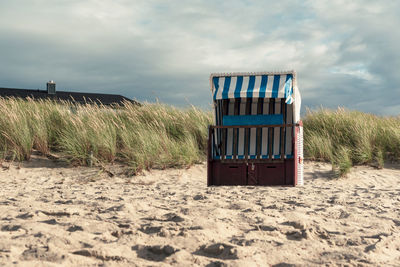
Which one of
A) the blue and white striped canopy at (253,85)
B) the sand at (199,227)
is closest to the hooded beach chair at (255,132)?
the blue and white striped canopy at (253,85)

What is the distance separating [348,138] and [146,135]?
5289mm

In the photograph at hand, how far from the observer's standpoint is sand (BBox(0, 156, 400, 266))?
3.07 metres

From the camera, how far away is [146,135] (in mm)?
9102

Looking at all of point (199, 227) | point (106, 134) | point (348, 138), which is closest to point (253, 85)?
point (106, 134)

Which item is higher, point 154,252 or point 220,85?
point 220,85

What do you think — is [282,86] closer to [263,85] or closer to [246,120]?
[263,85]

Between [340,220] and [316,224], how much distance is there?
48 centimetres

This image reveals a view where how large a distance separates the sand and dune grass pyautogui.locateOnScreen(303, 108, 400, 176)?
3131mm

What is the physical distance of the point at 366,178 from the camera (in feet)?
28.1

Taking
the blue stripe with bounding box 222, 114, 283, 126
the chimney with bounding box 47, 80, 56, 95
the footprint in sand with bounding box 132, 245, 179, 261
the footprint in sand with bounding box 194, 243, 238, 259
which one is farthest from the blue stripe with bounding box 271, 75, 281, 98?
the chimney with bounding box 47, 80, 56, 95

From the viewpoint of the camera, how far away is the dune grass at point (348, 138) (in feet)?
32.2

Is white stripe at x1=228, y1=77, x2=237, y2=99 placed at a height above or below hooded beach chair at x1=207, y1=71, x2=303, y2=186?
above

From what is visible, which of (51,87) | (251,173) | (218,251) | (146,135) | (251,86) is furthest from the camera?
(51,87)

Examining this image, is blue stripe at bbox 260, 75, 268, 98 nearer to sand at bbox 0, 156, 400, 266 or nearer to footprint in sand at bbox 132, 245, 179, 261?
sand at bbox 0, 156, 400, 266
